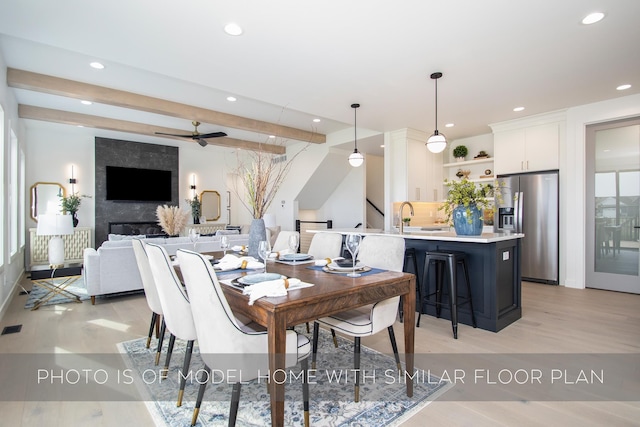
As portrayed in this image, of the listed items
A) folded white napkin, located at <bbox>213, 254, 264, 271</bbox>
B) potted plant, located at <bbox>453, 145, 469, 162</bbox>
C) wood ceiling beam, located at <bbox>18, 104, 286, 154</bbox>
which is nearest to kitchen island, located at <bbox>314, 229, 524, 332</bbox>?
folded white napkin, located at <bbox>213, 254, 264, 271</bbox>

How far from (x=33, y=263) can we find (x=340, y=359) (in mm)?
7321

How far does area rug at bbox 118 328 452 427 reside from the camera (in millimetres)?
1817

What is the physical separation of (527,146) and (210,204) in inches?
305

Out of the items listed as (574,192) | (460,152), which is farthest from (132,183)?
(574,192)

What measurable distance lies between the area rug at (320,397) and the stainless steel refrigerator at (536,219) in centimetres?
379

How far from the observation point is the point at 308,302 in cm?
152

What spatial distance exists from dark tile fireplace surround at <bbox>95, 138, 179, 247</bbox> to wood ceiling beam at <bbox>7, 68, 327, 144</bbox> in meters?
3.44

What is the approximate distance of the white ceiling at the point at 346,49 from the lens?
2484mm

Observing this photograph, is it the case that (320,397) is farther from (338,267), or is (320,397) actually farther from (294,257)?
(294,257)

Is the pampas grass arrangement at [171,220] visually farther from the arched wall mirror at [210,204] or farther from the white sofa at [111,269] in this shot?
the arched wall mirror at [210,204]

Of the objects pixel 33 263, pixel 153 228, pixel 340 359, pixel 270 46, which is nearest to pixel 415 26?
pixel 270 46

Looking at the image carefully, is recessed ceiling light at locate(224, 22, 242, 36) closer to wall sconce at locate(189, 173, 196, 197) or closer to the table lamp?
the table lamp

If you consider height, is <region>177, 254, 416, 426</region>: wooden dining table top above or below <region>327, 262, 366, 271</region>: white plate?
below

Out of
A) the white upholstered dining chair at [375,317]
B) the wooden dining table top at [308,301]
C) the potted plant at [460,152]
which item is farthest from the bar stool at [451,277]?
the potted plant at [460,152]
